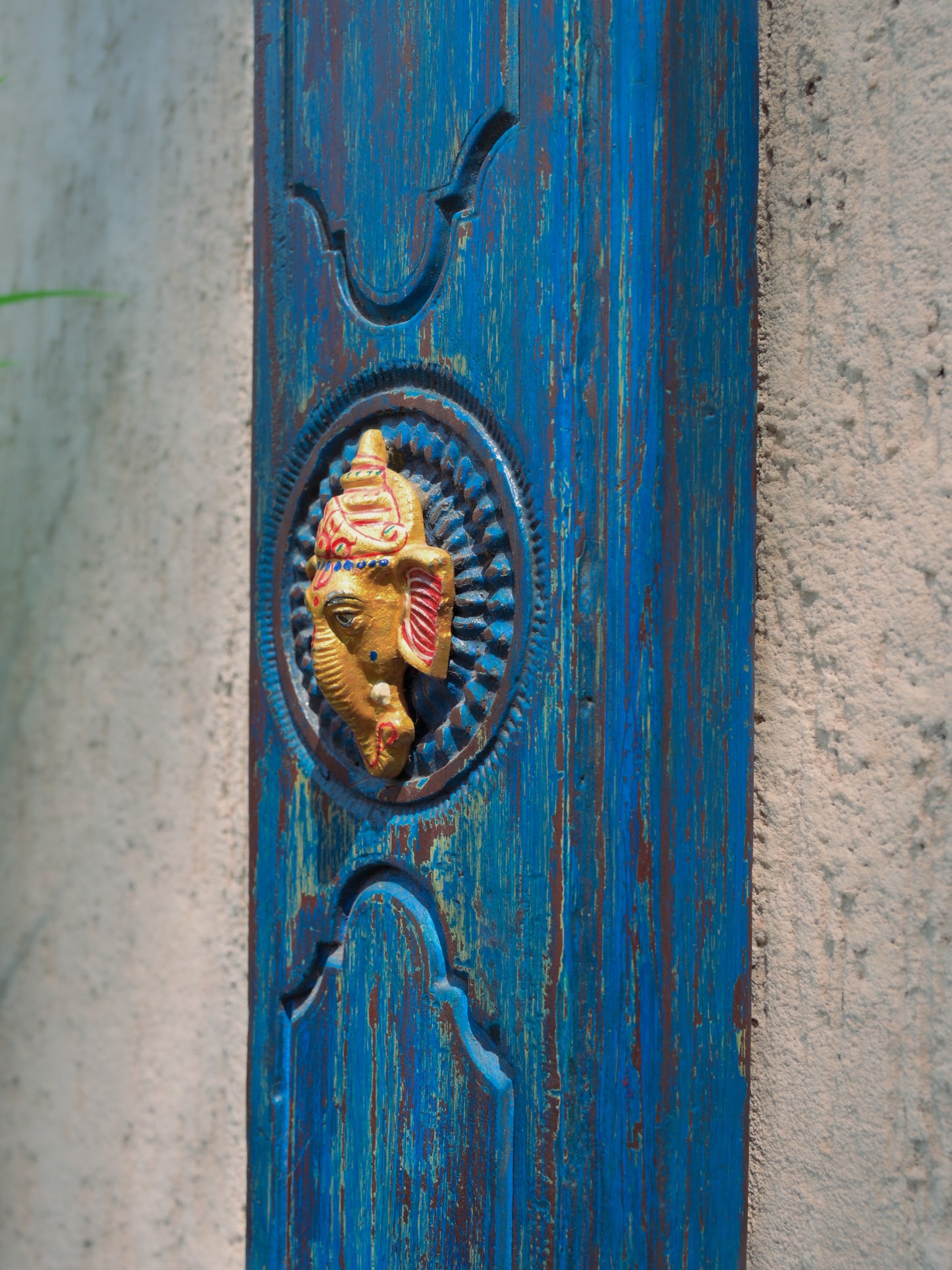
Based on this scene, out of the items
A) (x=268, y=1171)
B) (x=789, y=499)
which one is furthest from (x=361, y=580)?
(x=268, y=1171)

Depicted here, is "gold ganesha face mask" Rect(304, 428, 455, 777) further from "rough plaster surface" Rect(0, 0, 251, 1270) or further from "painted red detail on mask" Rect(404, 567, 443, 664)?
"rough plaster surface" Rect(0, 0, 251, 1270)

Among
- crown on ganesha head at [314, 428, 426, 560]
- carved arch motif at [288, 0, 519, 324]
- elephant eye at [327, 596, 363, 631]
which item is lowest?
elephant eye at [327, 596, 363, 631]

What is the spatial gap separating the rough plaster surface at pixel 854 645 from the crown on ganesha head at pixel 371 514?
0.23 m

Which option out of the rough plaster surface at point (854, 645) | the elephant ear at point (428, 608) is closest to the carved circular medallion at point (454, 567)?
the elephant ear at point (428, 608)

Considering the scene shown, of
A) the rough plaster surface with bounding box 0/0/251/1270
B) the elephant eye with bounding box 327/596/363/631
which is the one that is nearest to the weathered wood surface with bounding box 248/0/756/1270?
the elephant eye with bounding box 327/596/363/631

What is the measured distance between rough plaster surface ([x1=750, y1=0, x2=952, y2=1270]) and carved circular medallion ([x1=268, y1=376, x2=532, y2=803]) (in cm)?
17

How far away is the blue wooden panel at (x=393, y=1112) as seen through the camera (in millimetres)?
635

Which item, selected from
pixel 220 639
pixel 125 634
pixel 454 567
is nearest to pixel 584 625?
pixel 454 567

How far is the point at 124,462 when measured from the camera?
1.08 m

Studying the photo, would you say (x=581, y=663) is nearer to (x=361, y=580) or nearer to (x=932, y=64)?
(x=361, y=580)

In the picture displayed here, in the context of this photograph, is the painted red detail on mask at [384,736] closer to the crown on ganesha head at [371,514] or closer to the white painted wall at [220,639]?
the crown on ganesha head at [371,514]

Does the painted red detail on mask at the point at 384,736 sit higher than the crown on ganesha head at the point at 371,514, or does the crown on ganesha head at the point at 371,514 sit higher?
the crown on ganesha head at the point at 371,514

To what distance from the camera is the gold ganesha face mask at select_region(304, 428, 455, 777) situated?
665 mm

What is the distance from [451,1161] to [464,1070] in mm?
59
